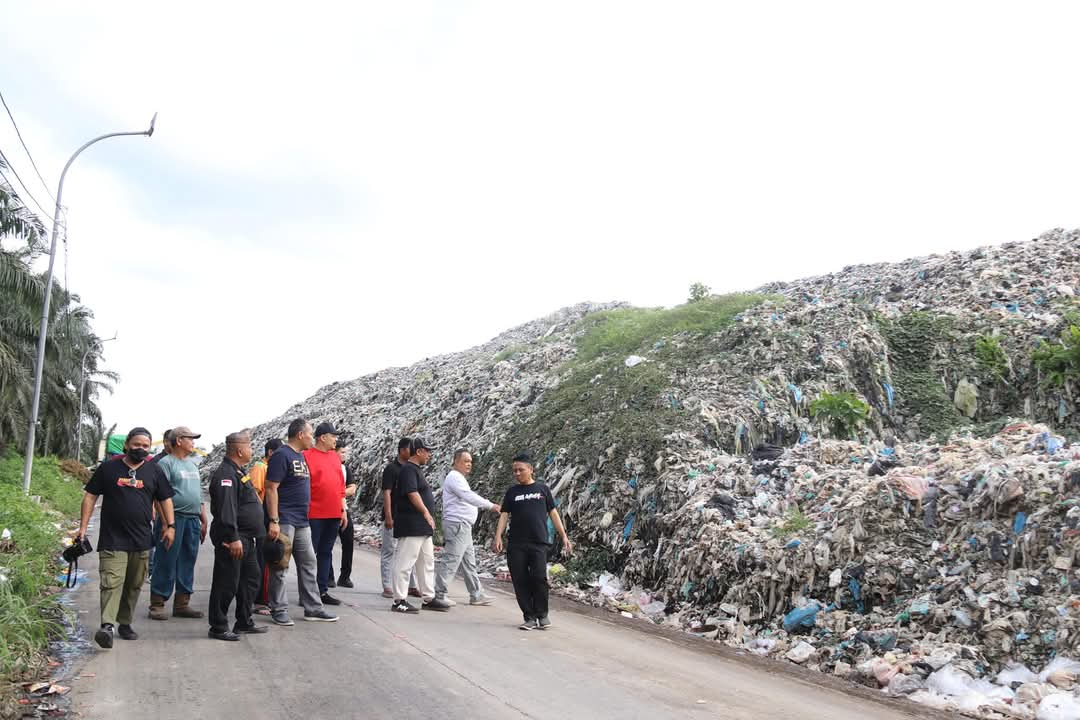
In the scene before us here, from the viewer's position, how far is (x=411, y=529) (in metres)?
8.48

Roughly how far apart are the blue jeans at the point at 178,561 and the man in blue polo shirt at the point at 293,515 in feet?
3.05

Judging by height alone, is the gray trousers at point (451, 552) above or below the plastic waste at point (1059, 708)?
above

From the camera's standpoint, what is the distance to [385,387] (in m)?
32.2

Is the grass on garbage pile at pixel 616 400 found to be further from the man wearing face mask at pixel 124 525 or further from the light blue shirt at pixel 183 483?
the man wearing face mask at pixel 124 525

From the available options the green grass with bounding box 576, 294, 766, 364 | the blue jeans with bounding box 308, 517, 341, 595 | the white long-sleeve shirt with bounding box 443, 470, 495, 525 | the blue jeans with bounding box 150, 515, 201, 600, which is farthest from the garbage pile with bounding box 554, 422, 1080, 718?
the green grass with bounding box 576, 294, 766, 364

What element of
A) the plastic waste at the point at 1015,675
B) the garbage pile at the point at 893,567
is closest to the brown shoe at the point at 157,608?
the garbage pile at the point at 893,567

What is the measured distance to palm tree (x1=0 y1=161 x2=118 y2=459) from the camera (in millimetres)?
21609

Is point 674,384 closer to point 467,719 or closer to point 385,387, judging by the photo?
point 467,719

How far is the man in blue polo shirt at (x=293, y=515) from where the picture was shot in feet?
23.3

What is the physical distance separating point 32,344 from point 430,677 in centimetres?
3313

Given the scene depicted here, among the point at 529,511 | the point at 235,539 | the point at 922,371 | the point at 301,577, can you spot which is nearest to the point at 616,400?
the point at 922,371

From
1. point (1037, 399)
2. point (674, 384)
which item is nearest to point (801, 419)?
point (674, 384)

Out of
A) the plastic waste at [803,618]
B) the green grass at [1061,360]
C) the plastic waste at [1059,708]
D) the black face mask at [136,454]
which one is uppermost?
the green grass at [1061,360]

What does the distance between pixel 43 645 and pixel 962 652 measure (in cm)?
750
